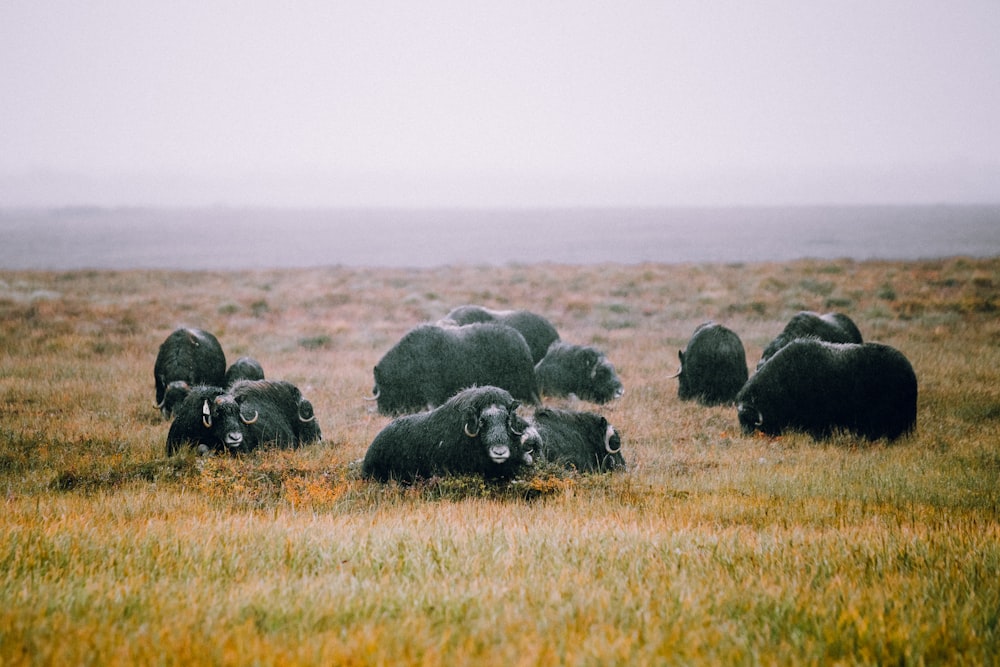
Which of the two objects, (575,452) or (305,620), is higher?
(305,620)

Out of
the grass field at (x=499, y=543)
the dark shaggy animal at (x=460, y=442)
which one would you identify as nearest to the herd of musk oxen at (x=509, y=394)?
the dark shaggy animal at (x=460, y=442)

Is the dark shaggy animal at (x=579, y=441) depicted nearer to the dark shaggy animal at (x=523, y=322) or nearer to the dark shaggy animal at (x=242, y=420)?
the dark shaggy animal at (x=242, y=420)

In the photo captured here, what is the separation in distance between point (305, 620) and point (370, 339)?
1879 centimetres

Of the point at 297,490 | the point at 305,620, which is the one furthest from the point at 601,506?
the point at 305,620

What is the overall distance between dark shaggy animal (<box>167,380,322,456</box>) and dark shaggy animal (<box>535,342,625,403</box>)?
6078 millimetres

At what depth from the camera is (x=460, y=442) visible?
8.77 metres

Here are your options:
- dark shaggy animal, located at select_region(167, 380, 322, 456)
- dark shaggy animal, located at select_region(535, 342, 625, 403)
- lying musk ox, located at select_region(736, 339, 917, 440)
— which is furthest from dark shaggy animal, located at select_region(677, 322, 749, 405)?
dark shaggy animal, located at select_region(167, 380, 322, 456)

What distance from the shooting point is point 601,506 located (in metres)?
7.47

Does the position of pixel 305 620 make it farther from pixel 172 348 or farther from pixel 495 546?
pixel 172 348

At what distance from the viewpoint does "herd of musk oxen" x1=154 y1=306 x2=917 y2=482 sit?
8.84 m

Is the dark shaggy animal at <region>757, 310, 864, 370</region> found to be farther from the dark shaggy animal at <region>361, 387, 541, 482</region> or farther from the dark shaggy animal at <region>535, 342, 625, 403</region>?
the dark shaggy animal at <region>361, 387, 541, 482</region>

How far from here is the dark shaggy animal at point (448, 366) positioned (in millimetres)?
13250

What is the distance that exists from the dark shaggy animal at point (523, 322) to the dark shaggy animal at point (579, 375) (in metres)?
0.91

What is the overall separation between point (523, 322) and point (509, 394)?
25.8 ft
